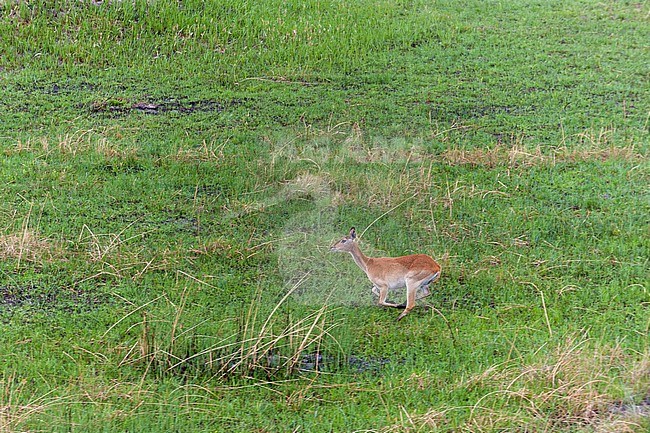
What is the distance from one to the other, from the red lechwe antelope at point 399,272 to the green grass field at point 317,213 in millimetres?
144

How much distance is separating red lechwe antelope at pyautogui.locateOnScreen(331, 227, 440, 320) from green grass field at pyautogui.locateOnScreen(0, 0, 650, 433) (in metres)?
0.14

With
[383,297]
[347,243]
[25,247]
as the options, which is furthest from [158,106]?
[383,297]

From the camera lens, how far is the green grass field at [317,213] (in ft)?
13.4

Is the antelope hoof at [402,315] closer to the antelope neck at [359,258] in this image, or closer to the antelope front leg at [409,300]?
the antelope front leg at [409,300]

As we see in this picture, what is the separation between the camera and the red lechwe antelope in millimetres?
Answer: 4738

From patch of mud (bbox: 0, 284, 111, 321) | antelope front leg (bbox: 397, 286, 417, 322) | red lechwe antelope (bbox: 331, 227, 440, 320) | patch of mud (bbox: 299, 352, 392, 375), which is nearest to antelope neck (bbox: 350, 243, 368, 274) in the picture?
red lechwe antelope (bbox: 331, 227, 440, 320)

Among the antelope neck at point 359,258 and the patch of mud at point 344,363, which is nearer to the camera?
the patch of mud at point 344,363

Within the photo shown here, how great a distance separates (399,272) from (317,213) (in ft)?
5.48

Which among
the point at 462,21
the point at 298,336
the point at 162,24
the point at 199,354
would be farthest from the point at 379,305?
the point at 462,21

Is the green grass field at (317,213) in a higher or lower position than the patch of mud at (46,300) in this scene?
higher

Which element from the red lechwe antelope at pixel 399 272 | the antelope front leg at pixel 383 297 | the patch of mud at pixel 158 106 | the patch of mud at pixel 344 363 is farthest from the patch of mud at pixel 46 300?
the patch of mud at pixel 158 106

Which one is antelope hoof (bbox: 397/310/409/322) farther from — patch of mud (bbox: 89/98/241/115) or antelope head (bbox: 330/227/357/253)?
patch of mud (bbox: 89/98/241/115)

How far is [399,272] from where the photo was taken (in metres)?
4.80

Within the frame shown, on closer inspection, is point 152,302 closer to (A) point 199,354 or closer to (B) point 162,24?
(A) point 199,354
